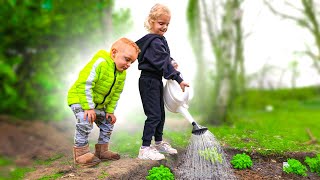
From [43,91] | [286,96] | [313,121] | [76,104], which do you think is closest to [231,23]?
[43,91]

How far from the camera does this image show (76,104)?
429 cm

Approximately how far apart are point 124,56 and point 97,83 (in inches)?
14.4

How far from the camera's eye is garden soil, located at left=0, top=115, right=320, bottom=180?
14.1ft

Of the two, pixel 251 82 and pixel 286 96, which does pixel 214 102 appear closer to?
pixel 251 82

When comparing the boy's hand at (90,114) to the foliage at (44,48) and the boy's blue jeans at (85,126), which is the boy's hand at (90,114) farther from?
the foliage at (44,48)

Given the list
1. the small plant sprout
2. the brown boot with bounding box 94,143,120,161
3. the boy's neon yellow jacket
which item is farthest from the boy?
the small plant sprout

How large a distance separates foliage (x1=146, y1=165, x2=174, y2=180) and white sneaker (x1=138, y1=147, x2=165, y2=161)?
1.04 ft

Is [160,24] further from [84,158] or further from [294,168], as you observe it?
[294,168]

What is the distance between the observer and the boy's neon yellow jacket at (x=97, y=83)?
4195 millimetres

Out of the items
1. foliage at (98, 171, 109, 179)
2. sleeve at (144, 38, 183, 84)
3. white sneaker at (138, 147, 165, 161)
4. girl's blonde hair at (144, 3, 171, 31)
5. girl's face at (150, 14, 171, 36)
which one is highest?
girl's blonde hair at (144, 3, 171, 31)

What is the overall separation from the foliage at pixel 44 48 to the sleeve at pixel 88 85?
2.04 meters

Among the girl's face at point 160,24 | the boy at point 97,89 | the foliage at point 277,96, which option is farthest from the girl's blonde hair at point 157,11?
the foliage at point 277,96

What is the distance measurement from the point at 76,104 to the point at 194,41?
18.8 feet

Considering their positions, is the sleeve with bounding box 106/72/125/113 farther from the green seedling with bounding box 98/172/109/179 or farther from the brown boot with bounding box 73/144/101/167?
the green seedling with bounding box 98/172/109/179
